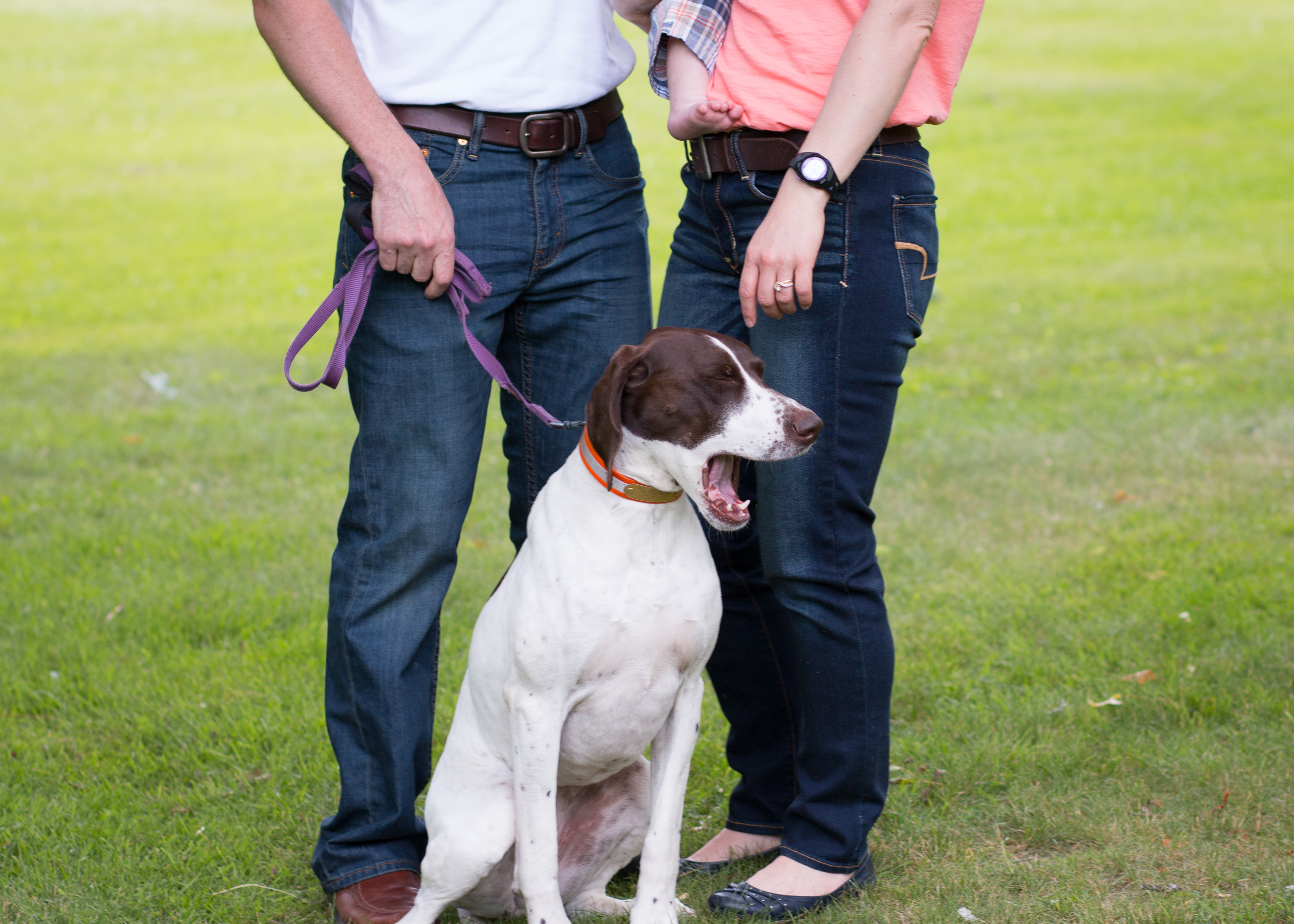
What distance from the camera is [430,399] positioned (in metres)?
2.78

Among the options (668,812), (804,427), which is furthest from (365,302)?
(668,812)

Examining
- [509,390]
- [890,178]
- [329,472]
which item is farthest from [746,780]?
[329,472]

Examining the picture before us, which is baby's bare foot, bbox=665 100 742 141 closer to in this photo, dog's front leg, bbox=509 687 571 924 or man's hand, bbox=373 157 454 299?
man's hand, bbox=373 157 454 299

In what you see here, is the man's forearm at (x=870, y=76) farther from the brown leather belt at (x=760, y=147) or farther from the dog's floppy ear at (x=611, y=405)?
the dog's floppy ear at (x=611, y=405)

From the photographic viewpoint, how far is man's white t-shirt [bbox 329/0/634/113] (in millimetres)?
2744

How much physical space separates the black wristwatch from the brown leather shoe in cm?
176

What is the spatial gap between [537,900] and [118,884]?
110 centimetres

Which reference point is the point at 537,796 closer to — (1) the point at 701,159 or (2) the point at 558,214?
(2) the point at 558,214

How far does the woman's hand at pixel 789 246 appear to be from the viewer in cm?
249

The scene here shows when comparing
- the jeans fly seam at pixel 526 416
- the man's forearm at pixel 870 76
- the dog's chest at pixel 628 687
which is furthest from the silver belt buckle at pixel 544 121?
the dog's chest at pixel 628 687

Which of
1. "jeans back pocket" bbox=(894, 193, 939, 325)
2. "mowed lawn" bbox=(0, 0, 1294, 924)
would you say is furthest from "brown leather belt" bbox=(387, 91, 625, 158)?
"mowed lawn" bbox=(0, 0, 1294, 924)

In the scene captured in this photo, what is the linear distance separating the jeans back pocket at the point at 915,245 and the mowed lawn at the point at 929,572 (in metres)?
1.32

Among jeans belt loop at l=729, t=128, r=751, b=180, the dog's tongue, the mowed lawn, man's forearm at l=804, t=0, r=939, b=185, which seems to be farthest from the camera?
the mowed lawn

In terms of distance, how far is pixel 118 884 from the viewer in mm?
3059
